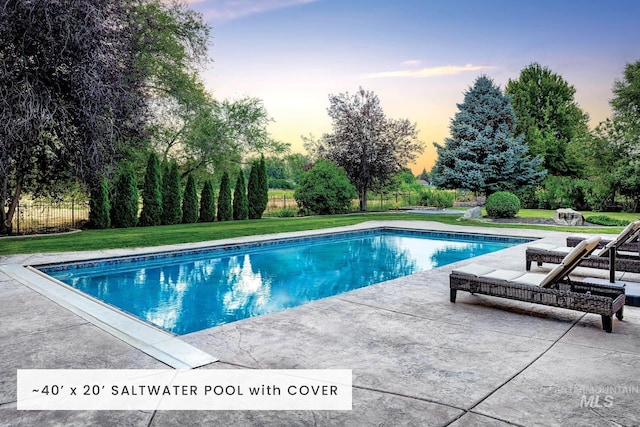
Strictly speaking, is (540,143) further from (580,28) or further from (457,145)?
(580,28)

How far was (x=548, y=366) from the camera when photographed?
11.2 ft

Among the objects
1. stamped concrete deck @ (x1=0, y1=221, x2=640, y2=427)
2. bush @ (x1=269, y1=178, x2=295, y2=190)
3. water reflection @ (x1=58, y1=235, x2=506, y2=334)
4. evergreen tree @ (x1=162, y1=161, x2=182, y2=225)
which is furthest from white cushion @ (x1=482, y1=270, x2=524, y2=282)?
bush @ (x1=269, y1=178, x2=295, y2=190)

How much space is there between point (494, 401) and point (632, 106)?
26.6m

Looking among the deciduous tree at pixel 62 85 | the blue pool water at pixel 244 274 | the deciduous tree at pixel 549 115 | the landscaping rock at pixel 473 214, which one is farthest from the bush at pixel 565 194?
the deciduous tree at pixel 62 85

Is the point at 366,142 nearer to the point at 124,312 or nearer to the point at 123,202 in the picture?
the point at 123,202

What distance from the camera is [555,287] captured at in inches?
198

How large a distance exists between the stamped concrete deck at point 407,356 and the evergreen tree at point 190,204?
1414 cm

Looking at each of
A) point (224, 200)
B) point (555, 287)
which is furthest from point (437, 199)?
point (555, 287)

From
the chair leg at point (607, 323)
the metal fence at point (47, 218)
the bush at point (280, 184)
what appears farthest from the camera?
the bush at point (280, 184)

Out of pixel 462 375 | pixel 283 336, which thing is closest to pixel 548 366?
pixel 462 375

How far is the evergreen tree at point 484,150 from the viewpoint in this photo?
21953mm

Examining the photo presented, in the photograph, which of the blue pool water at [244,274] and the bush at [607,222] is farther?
the bush at [607,222]

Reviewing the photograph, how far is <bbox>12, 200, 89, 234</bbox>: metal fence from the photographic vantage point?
1513cm

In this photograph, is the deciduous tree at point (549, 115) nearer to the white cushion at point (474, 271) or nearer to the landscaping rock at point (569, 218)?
the landscaping rock at point (569, 218)
